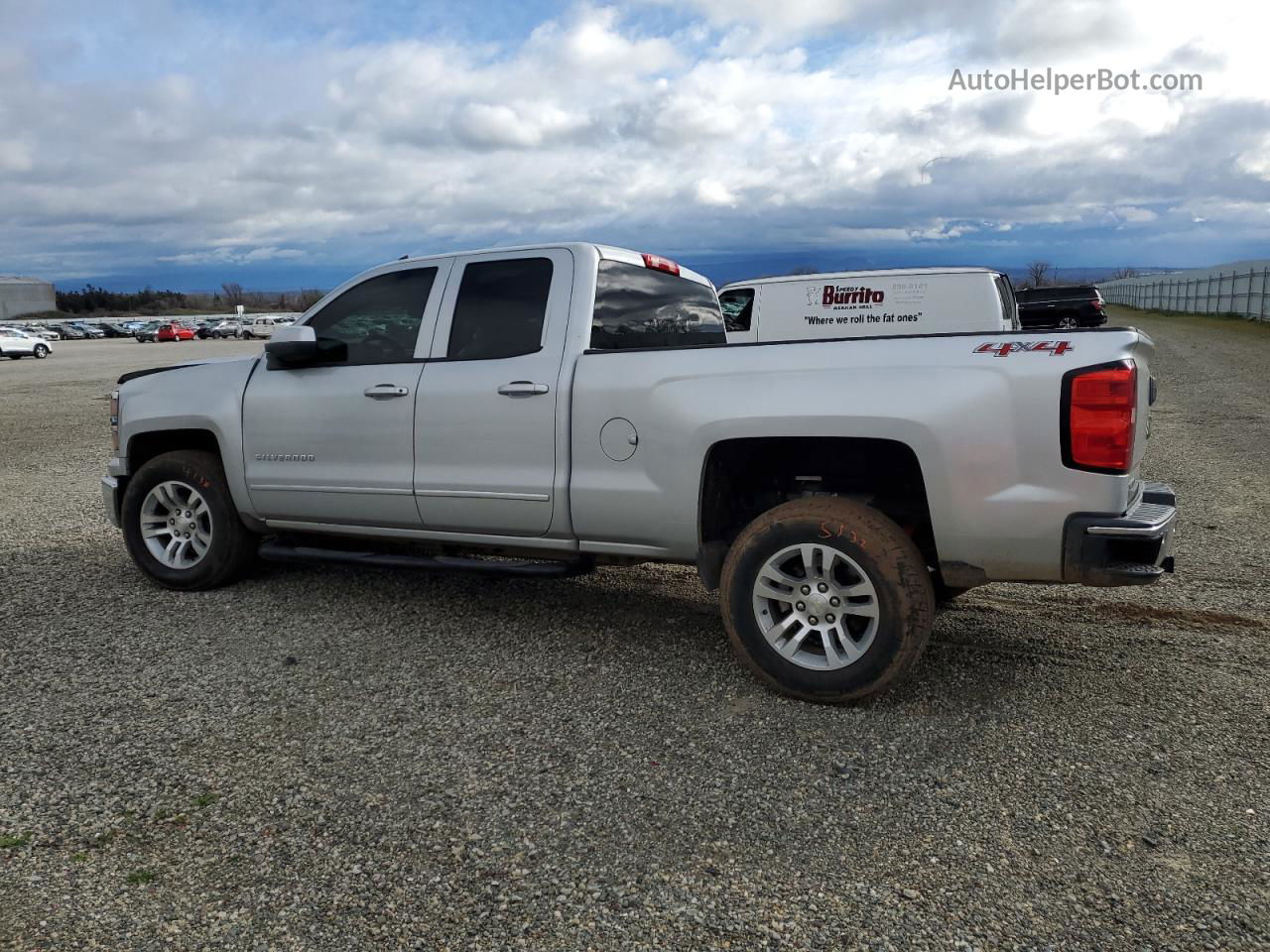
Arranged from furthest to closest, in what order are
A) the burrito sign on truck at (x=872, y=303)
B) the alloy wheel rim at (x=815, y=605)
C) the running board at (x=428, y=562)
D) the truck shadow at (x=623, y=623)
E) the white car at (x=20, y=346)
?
1. the white car at (x=20, y=346)
2. the burrito sign on truck at (x=872, y=303)
3. the running board at (x=428, y=562)
4. the truck shadow at (x=623, y=623)
5. the alloy wheel rim at (x=815, y=605)

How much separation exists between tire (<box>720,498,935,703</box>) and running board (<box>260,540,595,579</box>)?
2.95 ft

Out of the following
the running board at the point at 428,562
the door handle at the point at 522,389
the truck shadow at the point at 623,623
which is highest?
the door handle at the point at 522,389

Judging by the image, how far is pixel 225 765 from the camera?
11.8ft

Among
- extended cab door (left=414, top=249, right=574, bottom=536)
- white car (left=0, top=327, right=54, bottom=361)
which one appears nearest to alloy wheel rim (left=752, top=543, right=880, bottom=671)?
extended cab door (left=414, top=249, right=574, bottom=536)

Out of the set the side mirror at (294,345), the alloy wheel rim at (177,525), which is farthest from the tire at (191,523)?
the side mirror at (294,345)

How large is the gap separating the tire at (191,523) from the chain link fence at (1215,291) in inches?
1557

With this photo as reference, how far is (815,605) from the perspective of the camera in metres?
4.05

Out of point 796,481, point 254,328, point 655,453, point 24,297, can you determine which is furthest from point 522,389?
point 24,297

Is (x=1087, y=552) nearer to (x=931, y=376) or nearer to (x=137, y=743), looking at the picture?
(x=931, y=376)

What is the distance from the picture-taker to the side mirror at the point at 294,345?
5.18 meters

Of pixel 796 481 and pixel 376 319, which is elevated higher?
pixel 376 319

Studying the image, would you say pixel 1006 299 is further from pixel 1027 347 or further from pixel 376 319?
pixel 1027 347

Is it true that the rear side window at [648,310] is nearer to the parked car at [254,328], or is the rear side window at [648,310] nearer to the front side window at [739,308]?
the front side window at [739,308]

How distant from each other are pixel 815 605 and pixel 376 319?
283 centimetres
